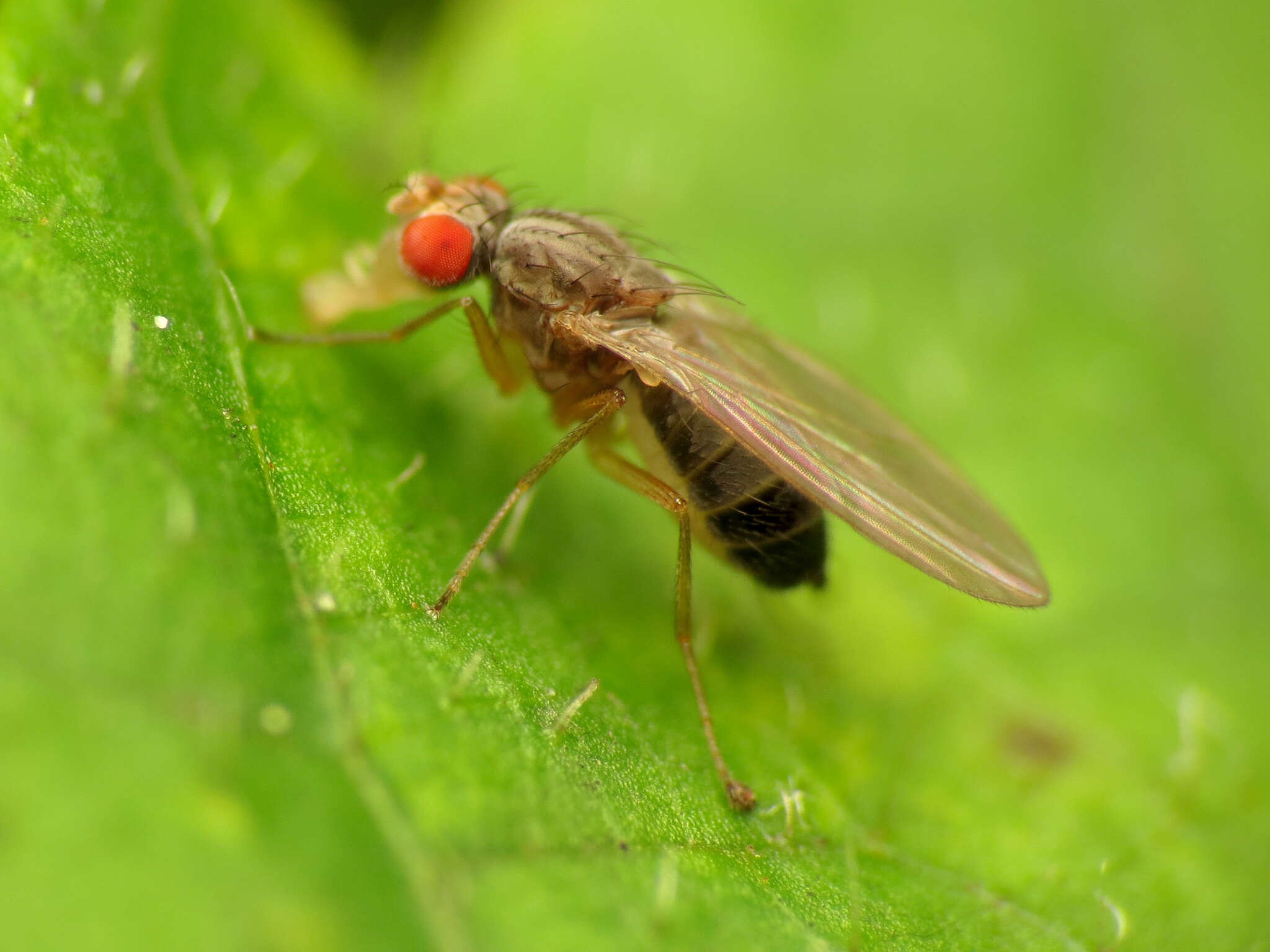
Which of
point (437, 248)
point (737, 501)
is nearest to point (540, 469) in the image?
point (737, 501)

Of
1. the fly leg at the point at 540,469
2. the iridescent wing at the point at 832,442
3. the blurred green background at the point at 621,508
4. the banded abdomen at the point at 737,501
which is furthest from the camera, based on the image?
the banded abdomen at the point at 737,501

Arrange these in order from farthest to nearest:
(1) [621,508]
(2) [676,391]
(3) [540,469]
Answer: (1) [621,508] → (2) [676,391] → (3) [540,469]

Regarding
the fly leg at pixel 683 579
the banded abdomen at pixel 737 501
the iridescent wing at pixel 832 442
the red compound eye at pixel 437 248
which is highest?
the iridescent wing at pixel 832 442

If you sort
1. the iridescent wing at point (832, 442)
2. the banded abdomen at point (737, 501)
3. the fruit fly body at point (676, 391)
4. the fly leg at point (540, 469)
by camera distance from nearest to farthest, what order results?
the fly leg at point (540, 469) → the iridescent wing at point (832, 442) → the fruit fly body at point (676, 391) → the banded abdomen at point (737, 501)

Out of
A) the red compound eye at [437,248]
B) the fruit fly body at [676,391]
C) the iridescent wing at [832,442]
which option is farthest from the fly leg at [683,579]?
the red compound eye at [437,248]

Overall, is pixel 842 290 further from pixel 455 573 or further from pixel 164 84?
pixel 164 84

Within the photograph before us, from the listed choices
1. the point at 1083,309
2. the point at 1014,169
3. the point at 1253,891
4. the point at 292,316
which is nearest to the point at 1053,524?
the point at 1083,309

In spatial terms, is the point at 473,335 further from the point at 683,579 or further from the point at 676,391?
the point at 683,579

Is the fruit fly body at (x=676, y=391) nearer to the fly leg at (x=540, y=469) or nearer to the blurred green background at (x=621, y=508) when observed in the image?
the fly leg at (x=540, y=469)
